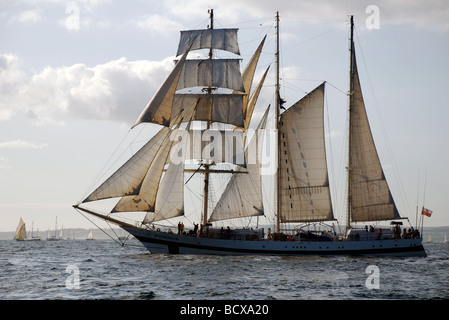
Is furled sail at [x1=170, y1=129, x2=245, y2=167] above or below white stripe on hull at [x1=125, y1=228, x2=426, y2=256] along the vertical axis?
above

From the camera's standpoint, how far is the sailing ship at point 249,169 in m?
55.0

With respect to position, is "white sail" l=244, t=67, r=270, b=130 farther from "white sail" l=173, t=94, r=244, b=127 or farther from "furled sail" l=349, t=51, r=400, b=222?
"furled sail" l=349, t=51, r=400, b=222

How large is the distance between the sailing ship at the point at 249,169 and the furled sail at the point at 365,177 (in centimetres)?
10

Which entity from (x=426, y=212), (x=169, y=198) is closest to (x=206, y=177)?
(x=169, y=198)

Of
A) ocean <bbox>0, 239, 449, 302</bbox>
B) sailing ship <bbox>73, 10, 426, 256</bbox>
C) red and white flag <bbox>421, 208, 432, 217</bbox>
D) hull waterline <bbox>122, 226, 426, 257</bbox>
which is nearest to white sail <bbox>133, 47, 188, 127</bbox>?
sailing ship <bbox>73, 10, 426, 256</bbox>

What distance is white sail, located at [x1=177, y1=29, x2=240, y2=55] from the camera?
2397 inches

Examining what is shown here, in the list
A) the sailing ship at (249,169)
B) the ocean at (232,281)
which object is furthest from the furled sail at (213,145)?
the ocean at (232,281)

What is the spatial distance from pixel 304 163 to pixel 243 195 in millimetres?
7142

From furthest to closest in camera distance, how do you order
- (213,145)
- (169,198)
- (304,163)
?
1. (213,145)
2. (304,163)
3. (169,198)

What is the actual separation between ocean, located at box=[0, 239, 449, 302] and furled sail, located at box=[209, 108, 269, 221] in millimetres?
7028

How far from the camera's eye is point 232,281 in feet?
116

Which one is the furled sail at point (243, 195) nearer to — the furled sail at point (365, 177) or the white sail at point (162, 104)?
the white sail at point (162, 104)

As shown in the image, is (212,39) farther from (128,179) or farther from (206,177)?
(128,179)

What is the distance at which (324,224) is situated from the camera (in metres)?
58.6
